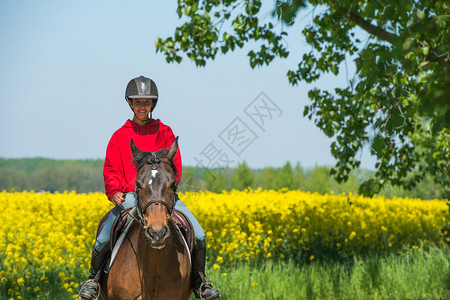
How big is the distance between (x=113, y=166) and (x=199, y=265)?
49.7 inches

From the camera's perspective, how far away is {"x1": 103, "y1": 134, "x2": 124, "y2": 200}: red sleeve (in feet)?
16.1

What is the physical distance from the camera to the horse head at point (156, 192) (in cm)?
390

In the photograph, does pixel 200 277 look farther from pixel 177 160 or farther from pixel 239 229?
pixel 239 229

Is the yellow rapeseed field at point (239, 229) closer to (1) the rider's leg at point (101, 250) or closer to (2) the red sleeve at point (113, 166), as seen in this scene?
(1) the rider's leg at point (101, 250)

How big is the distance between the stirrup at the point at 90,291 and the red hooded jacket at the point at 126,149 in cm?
86

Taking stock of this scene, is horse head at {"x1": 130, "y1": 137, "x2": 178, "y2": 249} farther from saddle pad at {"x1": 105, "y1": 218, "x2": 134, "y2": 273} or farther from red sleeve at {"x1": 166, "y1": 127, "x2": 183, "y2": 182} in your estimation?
saddle pad at {"x1": 105, "y1": 218, "x2": 134, "y2": 273}

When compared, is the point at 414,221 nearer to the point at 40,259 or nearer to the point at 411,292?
the point at 411,292

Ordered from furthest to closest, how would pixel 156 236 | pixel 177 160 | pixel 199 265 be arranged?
pixel 199 265 → pixel 177 160 → pixel 156 236

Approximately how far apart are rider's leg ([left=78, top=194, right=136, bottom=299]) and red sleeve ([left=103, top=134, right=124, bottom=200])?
0.70 feet

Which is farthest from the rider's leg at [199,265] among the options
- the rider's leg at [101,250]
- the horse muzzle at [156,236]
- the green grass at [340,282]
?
the green grass at [340,282]

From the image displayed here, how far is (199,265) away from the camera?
5.11 meters

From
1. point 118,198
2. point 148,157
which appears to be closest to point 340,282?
point 118,198

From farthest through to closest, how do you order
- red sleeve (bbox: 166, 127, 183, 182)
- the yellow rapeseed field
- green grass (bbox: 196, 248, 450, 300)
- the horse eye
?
1. the yellow rapeseed field
2. green grass (bbox: 196, 248, 450, 300)
3. red sleeve (bbox: 166, 127, 183, 182)
4. the horse eye

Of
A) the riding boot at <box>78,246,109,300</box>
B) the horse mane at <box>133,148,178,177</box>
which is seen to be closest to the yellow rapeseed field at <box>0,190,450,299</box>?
the riding boot at <box>78,246,109,300</box>
